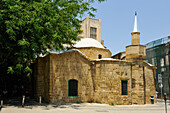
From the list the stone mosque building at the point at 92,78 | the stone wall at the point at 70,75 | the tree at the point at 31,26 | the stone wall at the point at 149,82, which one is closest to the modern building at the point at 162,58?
the stone wall at the point at 149,82

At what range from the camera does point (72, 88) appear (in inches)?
718

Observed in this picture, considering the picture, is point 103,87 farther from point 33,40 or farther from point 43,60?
point 33,40

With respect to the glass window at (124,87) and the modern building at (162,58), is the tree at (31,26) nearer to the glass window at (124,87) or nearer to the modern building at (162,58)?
the glass window at (124,87)

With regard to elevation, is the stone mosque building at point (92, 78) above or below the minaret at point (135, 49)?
below

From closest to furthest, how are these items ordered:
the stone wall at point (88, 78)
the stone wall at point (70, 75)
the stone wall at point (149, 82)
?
the stone wall at point (70, 75), the stone wall at point (88, 78), the stone wall at point (149, 82)

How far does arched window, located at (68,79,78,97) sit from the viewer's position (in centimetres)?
1814

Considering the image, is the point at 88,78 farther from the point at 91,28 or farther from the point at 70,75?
the point at 91,28

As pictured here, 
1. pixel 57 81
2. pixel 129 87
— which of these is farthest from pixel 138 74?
pixel 57 81

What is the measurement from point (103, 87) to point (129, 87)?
114 inches

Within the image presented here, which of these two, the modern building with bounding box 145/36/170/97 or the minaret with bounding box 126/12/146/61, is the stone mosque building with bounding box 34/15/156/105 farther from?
the modern building with bounding box 145/36/170/97

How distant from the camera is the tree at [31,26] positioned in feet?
46.3

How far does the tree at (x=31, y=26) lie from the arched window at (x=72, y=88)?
154 inches

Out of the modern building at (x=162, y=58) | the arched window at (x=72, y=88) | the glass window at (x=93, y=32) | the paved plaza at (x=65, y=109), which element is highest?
the glass window at (x=93, y=32)

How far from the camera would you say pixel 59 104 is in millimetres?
17094
